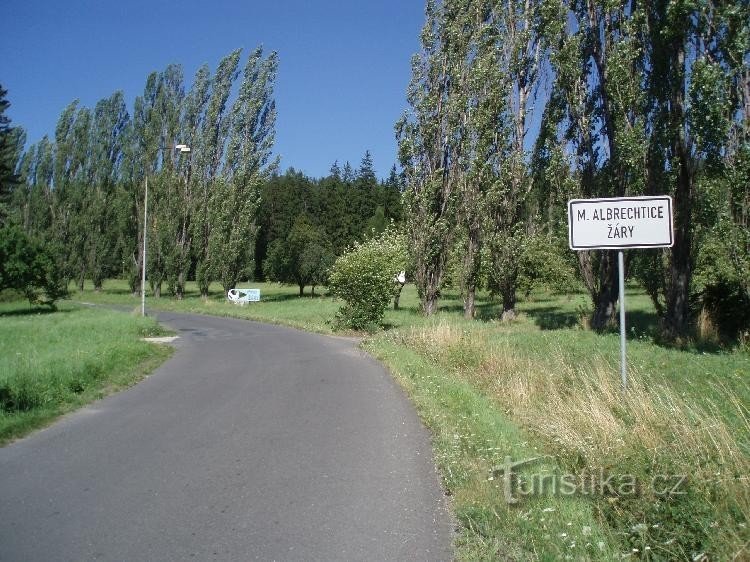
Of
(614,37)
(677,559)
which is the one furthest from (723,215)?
(677,559)

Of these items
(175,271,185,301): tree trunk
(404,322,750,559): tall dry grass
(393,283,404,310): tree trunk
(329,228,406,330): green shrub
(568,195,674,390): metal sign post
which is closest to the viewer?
(404,322,750,559): tall dry grass

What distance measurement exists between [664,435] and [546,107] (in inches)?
830

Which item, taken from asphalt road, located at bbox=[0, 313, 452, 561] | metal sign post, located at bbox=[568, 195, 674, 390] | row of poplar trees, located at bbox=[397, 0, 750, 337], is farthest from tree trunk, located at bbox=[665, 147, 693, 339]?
metal sign post, located at bbox=[568, 195, 674, 390]

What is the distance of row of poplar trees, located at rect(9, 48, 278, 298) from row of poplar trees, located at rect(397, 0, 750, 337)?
20.4 meters

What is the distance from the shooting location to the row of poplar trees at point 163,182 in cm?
4688

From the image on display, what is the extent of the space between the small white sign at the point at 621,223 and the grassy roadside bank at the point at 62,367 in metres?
7.60

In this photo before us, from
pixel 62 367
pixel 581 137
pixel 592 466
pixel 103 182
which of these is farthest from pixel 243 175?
pixel 592 466

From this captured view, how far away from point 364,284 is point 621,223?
52.1 ft

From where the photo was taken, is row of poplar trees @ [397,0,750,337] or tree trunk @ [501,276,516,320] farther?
tree trunk @ [501,276,516,320]

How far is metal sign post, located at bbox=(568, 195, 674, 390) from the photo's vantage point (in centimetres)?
773

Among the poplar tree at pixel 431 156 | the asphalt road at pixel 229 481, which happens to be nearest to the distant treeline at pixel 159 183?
the poplar tree at pixel 431 156

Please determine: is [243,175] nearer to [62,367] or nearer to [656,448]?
[62,367]

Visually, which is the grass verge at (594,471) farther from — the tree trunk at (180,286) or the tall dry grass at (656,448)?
the tree trunk at (180,286)

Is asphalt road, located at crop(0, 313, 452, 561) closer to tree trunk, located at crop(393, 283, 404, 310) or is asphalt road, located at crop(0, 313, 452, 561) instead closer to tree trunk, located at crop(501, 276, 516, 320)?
tree trunk, located at crop(501, 276, 516, 320)
